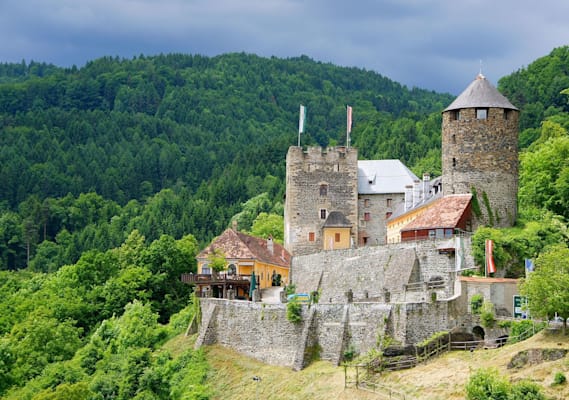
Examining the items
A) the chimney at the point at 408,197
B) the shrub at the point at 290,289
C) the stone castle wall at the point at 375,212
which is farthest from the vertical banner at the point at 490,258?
the stone castle wall at the point at 375,212

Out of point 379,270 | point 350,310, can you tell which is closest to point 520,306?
point 350,310

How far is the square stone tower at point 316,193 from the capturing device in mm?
77438

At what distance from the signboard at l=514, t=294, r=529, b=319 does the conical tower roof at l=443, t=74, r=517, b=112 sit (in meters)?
14.9

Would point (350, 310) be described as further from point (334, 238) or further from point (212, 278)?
point (334, 238)

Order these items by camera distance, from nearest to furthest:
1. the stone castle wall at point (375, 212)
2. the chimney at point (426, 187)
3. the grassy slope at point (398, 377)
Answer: the grassy slope at point (398, 377) < the chimney at point (426, 187) < the stone castle wall at point (375, 212)

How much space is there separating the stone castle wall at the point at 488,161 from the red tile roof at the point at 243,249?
607 inches

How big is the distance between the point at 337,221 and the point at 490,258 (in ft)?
75.6

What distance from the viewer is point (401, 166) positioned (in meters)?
81.3

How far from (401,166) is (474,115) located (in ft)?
59.6

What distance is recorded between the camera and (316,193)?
78.2 m

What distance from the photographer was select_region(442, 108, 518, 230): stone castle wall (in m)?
62.8

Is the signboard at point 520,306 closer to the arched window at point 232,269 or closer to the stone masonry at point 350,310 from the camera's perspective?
the stone masonry at point 350,310

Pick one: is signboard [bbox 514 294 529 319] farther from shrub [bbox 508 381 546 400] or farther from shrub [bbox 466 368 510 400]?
shrub [bbox 508 381 546 400]

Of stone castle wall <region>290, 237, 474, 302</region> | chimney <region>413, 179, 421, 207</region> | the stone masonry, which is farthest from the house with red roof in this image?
chimney <region>413, 179, 421, 207</region>
